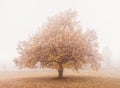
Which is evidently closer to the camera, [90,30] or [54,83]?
[54,83]

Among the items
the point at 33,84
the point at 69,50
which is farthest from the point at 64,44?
the point at 33,84

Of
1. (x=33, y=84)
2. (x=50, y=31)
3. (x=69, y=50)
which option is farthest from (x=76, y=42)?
(x=33, y=84)

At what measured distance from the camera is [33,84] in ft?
153

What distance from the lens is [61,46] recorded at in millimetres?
49219

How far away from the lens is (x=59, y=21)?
5200 centimetres

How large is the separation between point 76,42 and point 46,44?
5173mm

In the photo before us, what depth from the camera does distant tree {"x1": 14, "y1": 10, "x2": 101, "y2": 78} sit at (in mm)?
49344

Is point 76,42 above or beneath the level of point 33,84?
above

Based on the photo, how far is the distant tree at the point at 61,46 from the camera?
49344mm

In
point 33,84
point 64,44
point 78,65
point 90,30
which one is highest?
point 90,30

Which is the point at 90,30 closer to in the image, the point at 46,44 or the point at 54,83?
the point at 46,44

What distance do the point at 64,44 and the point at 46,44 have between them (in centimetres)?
319

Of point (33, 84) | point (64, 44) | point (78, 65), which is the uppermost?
point (64, 44)

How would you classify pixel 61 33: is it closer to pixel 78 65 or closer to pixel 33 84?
pixel 78 65
